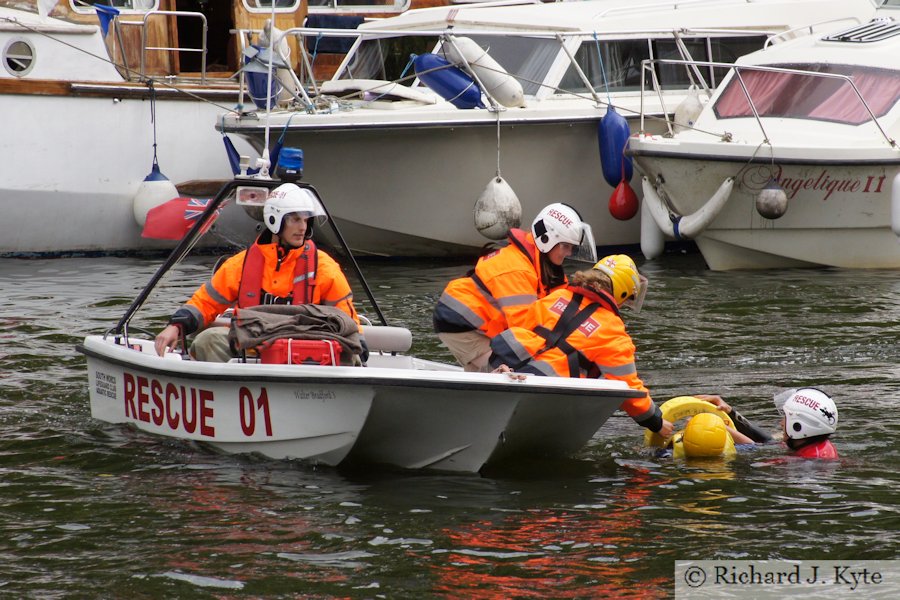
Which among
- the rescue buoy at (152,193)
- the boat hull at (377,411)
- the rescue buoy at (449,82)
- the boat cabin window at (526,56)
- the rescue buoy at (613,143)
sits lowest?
the boat hull at (377,411)

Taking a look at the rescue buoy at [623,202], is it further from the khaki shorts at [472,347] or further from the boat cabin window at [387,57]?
the khaki shorts at [472,347]

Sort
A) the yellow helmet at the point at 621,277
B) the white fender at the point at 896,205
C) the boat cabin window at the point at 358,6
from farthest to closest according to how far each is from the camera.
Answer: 1. the boat cabin window at the point at 358,6
2. the white fender at the point at 896,205
3. the yellow helmet at the point at 621,277

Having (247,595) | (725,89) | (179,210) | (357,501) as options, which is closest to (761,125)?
(725,89)

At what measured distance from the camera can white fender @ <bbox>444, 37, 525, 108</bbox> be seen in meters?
13.8

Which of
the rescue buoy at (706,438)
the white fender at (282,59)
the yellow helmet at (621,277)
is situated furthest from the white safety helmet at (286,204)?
the white fender at (282,59)

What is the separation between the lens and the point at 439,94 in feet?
45.4

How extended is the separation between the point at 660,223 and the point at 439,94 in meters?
2.50

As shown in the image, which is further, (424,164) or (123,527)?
(424,164)

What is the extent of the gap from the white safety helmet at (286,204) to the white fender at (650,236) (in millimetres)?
7396

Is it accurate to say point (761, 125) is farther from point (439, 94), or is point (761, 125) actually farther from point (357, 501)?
point (357, 501)

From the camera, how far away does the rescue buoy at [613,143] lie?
1412cm

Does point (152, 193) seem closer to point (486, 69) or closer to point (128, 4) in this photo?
point (128, 4)

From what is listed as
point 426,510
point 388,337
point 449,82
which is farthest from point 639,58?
point 426,510

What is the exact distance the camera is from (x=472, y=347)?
26.1 feet
